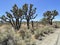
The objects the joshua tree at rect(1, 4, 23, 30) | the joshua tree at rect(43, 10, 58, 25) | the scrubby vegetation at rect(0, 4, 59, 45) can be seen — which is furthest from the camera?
the joshua tree at rect(43, 10, 58, 25)

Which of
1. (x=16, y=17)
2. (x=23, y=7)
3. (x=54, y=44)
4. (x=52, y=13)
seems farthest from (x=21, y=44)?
(x=52, y=13)

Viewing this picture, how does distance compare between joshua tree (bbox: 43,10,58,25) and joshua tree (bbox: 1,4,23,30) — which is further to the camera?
joshua tree (bbox: 43,10,58,25)

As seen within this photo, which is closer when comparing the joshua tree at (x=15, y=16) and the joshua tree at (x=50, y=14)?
the joshua tree at (x=15, y=16)

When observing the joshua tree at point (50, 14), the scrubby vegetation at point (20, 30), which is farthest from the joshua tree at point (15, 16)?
the joshua tree at point (50, 14)

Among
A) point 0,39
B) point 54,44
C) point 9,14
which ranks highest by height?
point 9,14

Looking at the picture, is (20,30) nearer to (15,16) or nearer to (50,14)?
(15,16)

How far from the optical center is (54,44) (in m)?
16.4

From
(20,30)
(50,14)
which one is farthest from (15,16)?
(50,14)

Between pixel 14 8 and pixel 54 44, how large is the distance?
14.1 m

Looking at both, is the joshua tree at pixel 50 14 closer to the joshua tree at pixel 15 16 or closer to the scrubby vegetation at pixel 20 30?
the scrubby vegetation at pixel 20 30

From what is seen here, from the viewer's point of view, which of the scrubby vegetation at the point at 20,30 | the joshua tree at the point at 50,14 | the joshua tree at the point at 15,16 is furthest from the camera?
the joshua tree at the point at 50,14

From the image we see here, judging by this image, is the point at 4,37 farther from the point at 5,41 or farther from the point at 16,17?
the point at 16,17

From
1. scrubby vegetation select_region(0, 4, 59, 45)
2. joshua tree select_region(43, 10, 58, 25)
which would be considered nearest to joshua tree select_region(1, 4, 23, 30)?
scrubby vegetation select_region(0, 4, 59, 45)

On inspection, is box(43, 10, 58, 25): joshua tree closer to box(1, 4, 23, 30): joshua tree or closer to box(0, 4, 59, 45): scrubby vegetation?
box(0, 4, 59, 45): scrubby vegetation
